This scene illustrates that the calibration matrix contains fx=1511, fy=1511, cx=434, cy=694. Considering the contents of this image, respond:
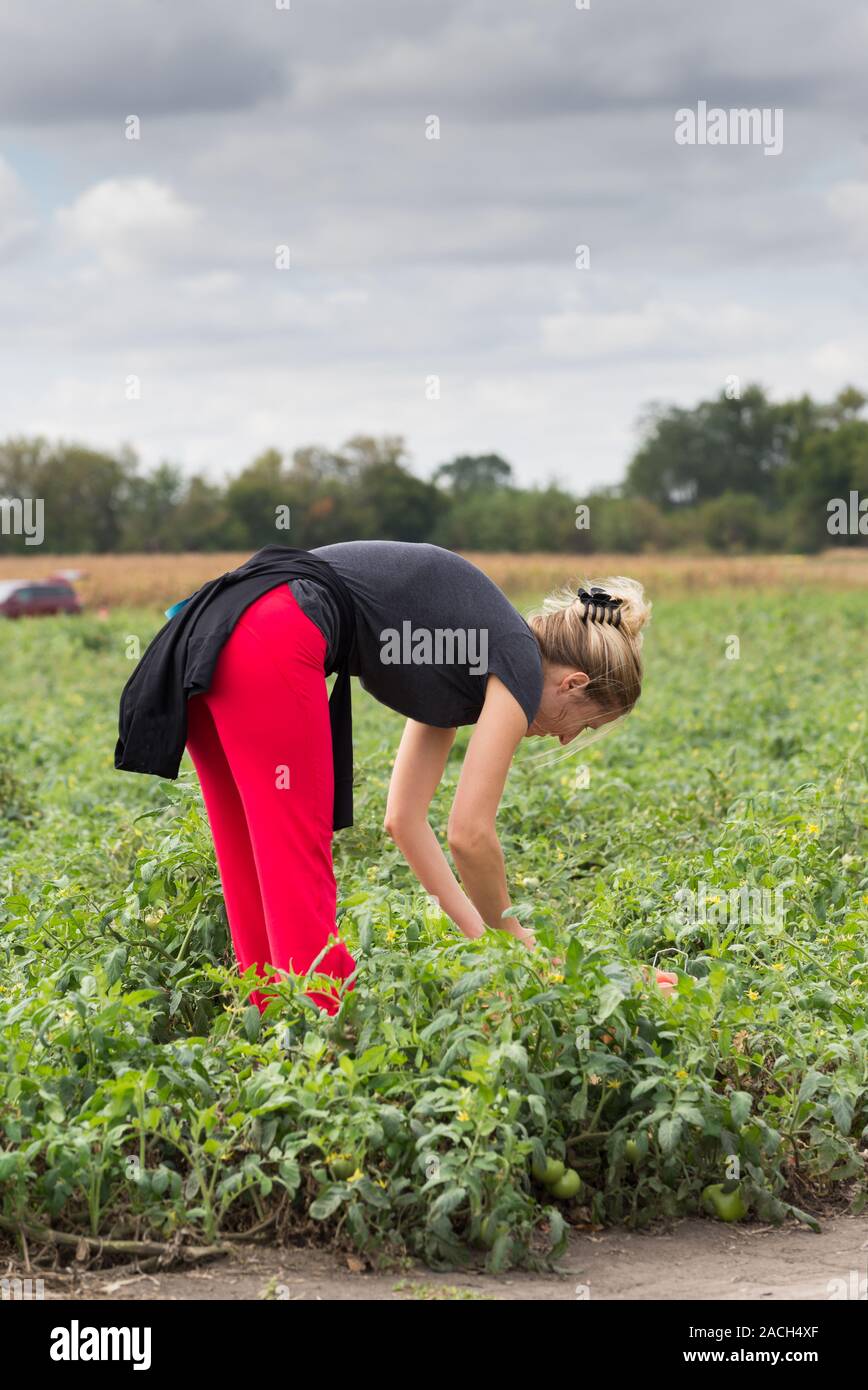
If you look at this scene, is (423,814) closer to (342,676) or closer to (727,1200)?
(342,676)

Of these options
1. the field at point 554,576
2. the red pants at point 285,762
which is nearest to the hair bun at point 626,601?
the red pants at point 285,762

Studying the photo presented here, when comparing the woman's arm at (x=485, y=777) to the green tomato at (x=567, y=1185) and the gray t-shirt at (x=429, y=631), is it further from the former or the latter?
the green tomato at (x=567, y=1185)

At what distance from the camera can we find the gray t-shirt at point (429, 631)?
3609mm

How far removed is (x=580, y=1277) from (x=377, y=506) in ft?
160

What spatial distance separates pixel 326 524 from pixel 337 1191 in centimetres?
4535

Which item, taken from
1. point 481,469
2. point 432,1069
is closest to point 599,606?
point 432,1069

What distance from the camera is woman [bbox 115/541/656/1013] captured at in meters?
3.57

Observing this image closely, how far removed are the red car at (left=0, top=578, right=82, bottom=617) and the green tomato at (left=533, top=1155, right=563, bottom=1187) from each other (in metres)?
26.6

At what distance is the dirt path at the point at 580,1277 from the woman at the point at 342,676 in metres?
0.66

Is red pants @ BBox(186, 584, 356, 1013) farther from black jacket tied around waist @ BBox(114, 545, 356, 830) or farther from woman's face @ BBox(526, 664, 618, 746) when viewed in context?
woman's face @ BBox(526, 664, 618, 746)

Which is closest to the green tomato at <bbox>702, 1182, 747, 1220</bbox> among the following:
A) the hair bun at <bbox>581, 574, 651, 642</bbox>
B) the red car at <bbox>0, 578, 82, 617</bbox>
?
the hair bun at <bbox>581, 574, 651, 642</bbox>

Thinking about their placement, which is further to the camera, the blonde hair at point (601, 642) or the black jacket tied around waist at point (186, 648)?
the blonde hair at point (601, 642)

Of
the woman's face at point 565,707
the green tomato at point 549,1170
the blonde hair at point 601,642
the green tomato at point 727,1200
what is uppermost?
the blonde hair at point 601,642

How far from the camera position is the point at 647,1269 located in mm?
3266
